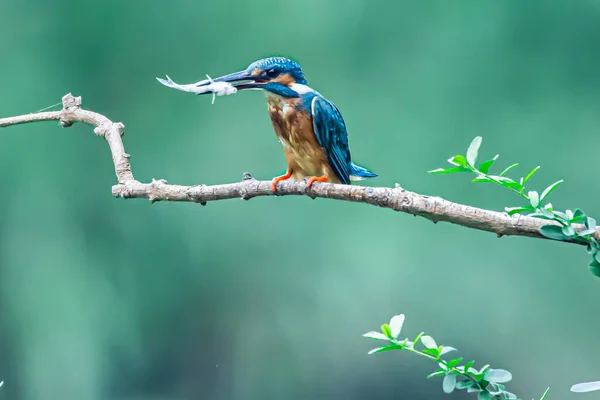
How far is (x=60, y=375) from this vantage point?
1862mm

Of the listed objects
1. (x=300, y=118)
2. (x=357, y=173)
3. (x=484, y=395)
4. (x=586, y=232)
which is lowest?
(x=484, y=395)

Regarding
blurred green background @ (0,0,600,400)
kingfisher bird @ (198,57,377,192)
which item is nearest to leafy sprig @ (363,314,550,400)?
kingfisher bird @ (198,57,377,192)

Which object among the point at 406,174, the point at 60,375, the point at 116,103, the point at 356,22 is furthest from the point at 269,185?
the point at 60,375

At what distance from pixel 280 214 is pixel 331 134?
0.72 metres

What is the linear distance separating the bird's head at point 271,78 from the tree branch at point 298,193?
15 cm

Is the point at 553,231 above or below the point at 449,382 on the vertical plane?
above

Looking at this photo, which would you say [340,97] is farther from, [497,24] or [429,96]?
[497,24]

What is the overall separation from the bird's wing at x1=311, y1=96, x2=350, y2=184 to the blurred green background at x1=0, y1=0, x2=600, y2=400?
545 millimetres

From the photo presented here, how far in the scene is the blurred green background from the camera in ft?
5.45

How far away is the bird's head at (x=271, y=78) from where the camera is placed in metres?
1.05

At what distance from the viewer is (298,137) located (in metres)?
1.10

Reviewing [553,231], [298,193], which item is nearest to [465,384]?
[553,231]

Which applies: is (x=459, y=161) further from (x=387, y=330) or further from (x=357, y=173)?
(x=357, y=173)

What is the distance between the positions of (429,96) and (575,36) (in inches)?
15.5
